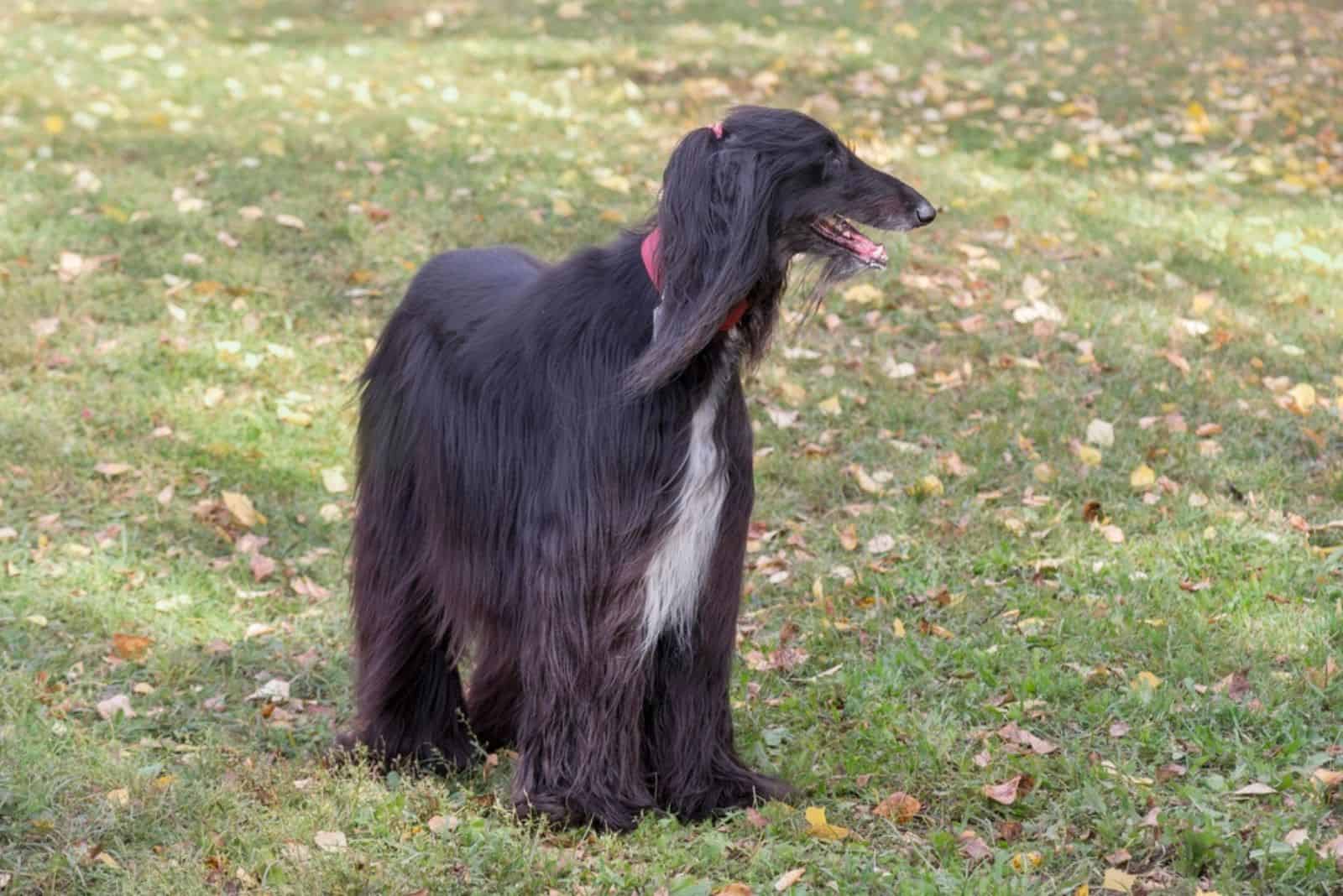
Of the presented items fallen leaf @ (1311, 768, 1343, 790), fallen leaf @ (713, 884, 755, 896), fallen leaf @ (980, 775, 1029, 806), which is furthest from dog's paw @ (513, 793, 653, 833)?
fallen leaf @ (1311, 768, 1343, 790)

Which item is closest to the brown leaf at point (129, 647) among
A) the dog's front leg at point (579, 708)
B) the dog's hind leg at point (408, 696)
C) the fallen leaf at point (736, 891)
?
the dog's hind leg at point (408, 696)

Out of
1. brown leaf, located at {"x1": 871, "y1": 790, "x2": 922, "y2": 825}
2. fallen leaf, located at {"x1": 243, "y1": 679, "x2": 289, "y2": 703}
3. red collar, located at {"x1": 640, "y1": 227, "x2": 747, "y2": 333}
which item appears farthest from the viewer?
fallen leaf, located at {"x1": 243, "y1": 679, "x2": 289, "y2": 703}

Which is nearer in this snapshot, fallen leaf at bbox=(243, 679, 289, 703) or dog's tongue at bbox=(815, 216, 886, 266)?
dog's tongue at bbox=(815, 216, 886, 266)

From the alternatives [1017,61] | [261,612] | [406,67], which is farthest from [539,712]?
[1017,61]

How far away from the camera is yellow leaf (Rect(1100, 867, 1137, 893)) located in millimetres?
3816

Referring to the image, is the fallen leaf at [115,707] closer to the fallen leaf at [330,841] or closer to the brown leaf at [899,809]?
the fallen leaf at [330,841]

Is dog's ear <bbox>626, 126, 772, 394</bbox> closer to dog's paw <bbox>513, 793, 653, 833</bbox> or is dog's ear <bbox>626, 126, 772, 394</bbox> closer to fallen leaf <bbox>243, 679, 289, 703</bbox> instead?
dog's paw <bbox>513, 793, 653, 833</bbox>

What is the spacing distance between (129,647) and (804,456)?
2.93 meters

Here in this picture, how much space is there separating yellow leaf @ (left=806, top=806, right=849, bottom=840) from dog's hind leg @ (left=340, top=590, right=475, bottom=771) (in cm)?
114

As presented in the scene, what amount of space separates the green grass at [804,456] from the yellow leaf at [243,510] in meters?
0.10

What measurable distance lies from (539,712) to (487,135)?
7202mm

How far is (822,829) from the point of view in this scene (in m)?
4.15

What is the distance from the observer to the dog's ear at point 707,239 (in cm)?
360

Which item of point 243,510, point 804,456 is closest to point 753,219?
point 804,456
